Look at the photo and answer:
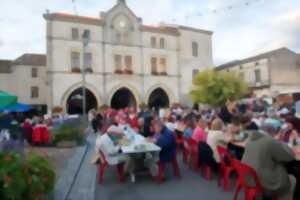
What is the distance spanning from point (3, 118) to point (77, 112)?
65.0ft

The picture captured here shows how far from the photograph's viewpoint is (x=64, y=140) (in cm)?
1154

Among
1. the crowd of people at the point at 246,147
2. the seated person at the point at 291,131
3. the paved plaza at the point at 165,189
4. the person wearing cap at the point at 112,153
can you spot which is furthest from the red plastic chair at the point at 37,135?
the seated person at the point at 291,131

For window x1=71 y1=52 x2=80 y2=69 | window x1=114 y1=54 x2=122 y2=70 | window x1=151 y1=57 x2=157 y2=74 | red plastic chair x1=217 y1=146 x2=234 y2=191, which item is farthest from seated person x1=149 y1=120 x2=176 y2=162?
window x1=151 y1=57 x2=157 y2=74

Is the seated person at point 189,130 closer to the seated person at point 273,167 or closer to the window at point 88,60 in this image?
the seated person at point 273,167

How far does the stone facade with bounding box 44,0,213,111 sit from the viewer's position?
2409cm

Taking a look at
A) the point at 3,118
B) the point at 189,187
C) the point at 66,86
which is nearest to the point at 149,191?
the point at 189,187

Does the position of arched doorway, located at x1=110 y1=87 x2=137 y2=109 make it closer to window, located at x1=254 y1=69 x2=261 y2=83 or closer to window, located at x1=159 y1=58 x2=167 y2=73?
window, located at x1=159 y1=58 x2=167 y2=73

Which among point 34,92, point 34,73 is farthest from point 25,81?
point 34,92

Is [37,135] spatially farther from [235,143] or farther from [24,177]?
[24,177]

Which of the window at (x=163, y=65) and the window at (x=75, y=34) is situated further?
the window at (x=163, y=65)

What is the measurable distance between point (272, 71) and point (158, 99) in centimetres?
1306

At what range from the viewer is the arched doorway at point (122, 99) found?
29.4 meters

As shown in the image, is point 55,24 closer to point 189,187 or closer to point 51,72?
point 51,72

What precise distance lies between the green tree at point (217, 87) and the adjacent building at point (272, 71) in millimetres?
5022
